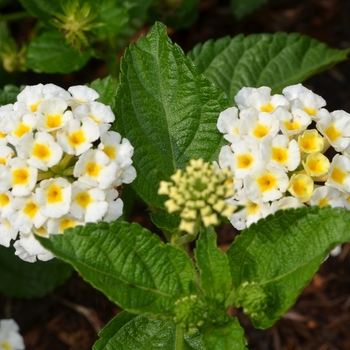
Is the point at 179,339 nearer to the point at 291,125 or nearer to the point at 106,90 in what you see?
the point at 291,125

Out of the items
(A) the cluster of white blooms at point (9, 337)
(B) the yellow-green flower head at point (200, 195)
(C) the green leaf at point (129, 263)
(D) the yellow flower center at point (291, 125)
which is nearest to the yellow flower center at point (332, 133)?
(D) the yellow flower center at point (291, 125)

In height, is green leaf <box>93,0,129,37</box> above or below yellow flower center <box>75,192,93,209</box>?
above

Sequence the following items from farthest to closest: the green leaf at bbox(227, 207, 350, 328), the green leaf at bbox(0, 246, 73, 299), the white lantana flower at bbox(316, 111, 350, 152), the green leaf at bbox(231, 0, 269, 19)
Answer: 1. the green leaf at bbox(231, 0, 269, 19)
2. the green leaf at bbox(0, 246, 73, 299)
3. the white lantana flower at bbox(316, 111, 350, 152)
4. the green leaf at bbox(227, 207, 350, 328)

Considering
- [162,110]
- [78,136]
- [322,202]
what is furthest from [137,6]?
[322,202]

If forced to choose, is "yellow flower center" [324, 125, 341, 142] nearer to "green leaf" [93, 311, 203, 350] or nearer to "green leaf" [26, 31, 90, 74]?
"green leaf" [93, 311, 203, 350]

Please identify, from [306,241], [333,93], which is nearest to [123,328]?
[306,241]

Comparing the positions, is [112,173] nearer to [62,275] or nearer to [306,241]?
[306,241]

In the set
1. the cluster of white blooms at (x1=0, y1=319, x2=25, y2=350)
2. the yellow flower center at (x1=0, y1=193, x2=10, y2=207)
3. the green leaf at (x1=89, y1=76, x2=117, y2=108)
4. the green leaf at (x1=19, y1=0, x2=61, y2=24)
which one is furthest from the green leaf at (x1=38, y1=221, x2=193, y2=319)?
the green leaf at (x1=19, y1=0, x2=61, y2=24)
